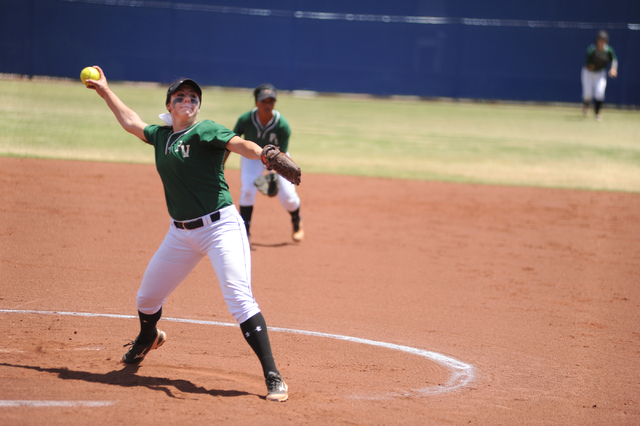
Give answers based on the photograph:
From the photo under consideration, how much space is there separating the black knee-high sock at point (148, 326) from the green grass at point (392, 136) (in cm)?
975

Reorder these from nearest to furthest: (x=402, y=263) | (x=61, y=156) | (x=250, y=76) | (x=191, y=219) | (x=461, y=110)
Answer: (x=191, y=219), (x=402, y=263), (x=61, y=156), (x=461, y=110), (x=250, y=76)

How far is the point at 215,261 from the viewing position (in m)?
4.00

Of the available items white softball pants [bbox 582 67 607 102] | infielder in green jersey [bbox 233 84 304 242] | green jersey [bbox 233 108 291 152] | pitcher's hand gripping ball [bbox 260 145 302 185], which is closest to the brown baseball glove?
infielder in green jersey [bbox 233 84 304 242]

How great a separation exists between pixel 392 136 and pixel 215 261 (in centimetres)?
1588

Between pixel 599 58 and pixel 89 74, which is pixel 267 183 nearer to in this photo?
pixel 89 74

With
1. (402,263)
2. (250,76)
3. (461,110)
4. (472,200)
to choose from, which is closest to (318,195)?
(472,200)

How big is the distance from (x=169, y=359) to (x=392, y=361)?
5.33 ft

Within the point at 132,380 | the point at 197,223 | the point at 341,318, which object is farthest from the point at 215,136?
the point at 341,318

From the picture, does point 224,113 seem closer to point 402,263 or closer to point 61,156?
point 61,156

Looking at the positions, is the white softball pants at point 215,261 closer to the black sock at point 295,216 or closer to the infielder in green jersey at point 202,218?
the infielder in green jersey at point 202,218

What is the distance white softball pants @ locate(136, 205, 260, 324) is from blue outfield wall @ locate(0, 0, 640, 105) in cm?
2567

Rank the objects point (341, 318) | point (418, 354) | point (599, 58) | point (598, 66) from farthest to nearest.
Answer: point (598, 66), point (599, 58), point (341, 318), point (418, 354)

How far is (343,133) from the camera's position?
19.4 metres

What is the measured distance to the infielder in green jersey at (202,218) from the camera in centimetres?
394
